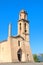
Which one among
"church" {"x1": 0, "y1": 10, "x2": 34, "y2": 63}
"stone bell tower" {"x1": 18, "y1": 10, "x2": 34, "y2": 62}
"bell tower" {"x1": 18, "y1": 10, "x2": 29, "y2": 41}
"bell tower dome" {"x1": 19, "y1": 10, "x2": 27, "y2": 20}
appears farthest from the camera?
"bell tower dome" {"x1": 19, "y1": 10, "x2": 27, "y2": 20}

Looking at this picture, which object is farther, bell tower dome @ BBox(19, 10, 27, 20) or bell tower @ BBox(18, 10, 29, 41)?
bell tower dome @ BBox(19, 10, 27, 20)

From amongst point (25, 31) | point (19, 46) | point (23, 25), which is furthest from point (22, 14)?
point (19, 46)

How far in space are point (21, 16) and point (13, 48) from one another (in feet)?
28.4

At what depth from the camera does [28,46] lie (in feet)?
126

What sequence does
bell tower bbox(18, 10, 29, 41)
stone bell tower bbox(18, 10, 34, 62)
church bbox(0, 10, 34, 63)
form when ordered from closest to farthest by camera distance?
church bbox(0, 10, 34, 63) → stone bell tower bbox(18, 10, 34, 62) → bell tower bbox(18, 10, 29, 41)

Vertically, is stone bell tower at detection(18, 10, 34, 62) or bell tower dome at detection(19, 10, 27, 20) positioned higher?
bell tower dome at detection(19, 10, 27, 20)

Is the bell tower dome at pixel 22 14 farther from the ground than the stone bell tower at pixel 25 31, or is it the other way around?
the bell tower dome at pixel 22 14

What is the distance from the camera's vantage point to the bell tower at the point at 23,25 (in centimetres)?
3846

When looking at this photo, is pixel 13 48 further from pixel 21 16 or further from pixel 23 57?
pixel 21 16

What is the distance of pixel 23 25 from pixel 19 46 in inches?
207

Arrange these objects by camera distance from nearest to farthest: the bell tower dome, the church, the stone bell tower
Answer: the church < the stone bell tower < the bell tower dome

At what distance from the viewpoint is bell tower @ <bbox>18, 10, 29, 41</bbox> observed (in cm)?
3846

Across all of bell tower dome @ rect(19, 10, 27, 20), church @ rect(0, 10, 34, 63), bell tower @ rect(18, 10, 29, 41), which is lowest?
church @ rect(0, 10, 34, 63)

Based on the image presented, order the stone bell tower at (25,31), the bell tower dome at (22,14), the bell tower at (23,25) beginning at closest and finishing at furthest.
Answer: the stone bell tower at (25,31) < the bell tower at (23,25) < the bell tower dome at (22,14)
